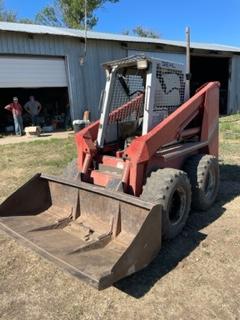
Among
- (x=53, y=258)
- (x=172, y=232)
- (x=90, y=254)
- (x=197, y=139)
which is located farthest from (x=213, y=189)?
(x=53, y=258)

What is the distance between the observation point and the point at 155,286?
3398 millimetres

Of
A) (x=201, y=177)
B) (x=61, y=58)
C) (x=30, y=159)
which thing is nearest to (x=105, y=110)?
(x=201, y=177)

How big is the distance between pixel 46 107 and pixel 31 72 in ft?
15.3

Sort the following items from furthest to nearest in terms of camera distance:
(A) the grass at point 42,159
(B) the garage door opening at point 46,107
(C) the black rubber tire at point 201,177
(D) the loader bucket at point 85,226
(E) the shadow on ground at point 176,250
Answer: (B) the garage door opening at point 46,107 → (A) the grass at point 42,159 → (C) the black rubber tire at point 201,177 → (E) the shadow on ground at point 176,250 → (D) the loader bucket at point 85,226

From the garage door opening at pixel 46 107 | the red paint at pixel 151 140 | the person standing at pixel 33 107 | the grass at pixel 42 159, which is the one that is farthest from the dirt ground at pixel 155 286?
the garage door opening at pixel 46 107

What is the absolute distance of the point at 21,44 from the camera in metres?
13.9

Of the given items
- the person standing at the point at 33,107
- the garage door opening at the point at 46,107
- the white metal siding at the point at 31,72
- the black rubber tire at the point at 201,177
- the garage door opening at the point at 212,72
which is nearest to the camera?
the black rubber tire at the point at 201,177

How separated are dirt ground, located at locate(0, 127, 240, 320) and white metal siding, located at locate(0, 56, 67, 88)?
10594 millimetres

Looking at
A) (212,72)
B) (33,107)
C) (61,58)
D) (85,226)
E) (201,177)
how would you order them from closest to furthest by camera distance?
(85,226)
(201,177)
(61,58)
(33,107)
(212,72)

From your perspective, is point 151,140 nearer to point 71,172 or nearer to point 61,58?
point 71,172

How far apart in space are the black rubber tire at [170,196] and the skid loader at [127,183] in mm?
11

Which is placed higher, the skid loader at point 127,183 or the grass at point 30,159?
the skid loader at point 127,183

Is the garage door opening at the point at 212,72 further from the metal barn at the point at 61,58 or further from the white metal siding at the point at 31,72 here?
Answer: the white metal siding at the point at 31,72

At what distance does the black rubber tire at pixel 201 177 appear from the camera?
4891 millimetres
